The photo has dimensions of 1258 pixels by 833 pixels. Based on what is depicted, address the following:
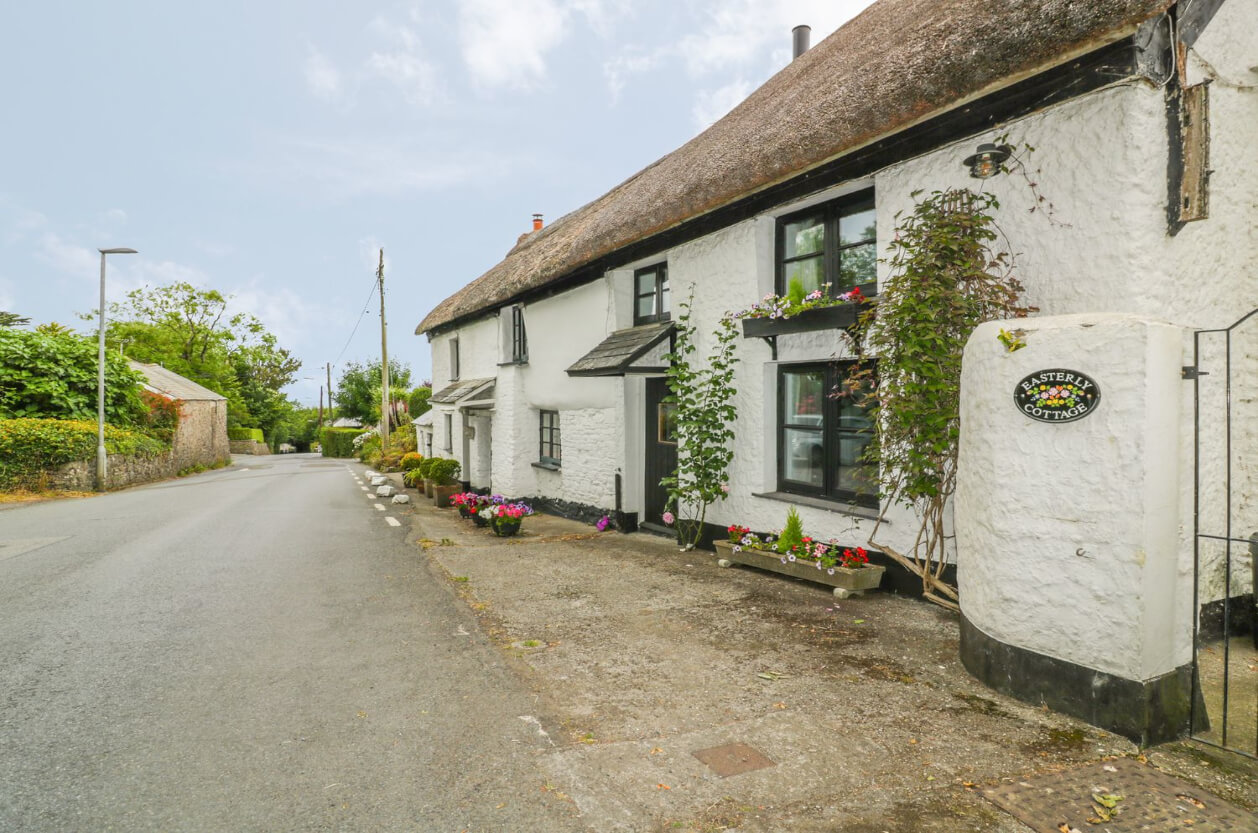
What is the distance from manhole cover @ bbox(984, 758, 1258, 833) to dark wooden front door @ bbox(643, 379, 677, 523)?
5.95 m

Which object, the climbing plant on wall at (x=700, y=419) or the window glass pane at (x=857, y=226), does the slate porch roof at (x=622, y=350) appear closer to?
the climbing plant on wall at (x=700, y=419)

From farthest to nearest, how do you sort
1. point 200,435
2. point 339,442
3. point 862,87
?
point 339,442, point 200,435, point 862,87

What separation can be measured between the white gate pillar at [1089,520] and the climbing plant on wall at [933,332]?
2.91ft

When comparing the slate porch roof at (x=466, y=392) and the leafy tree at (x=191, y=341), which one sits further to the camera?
the leafy tree at (x=191, y=341)

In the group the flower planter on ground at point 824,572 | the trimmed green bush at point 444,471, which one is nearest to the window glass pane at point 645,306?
the flower planter on ground at point 824,572

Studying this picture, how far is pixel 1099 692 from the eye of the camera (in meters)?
3.29

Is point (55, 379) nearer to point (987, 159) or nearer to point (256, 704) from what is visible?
point (256, 704)

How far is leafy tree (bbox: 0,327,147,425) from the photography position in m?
17.5

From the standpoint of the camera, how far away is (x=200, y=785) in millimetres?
2924

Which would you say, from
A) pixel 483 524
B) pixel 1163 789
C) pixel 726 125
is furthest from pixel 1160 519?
pixel 483 524

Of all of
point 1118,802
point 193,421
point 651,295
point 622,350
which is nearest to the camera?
point 1118,802

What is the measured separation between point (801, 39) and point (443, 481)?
1085 centimetres

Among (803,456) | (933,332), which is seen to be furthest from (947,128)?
(803,456)

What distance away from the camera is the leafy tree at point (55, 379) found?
57.6ft
